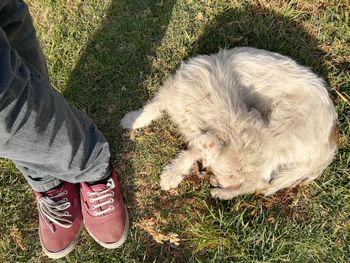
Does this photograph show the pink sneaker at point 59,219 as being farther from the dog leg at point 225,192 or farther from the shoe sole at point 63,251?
the dog leg at point 225,192

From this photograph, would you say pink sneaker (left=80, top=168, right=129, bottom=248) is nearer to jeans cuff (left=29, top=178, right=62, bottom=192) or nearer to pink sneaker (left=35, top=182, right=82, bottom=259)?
pink sneaker (left=35, top=182, right=82, bottom=259)

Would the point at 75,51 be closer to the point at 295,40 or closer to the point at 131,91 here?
the point at 131,91

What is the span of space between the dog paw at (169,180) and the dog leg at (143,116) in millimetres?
429

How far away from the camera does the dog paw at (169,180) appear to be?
327 cm

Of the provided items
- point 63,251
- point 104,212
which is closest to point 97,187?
point 104,212

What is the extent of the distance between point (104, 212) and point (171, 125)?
0.88 meters

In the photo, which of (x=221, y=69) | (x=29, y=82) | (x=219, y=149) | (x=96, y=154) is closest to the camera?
(x=29, y=82)

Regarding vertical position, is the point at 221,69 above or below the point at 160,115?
above

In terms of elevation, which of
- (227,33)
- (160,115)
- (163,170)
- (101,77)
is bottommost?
(163,170)

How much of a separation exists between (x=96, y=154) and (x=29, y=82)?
0.76 m

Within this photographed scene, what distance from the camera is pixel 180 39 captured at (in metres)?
3.59

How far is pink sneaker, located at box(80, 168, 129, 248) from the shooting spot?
301cm

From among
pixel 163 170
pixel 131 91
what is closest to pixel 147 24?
pixel 131 91

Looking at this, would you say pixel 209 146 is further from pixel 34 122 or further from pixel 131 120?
pixel 34 122
